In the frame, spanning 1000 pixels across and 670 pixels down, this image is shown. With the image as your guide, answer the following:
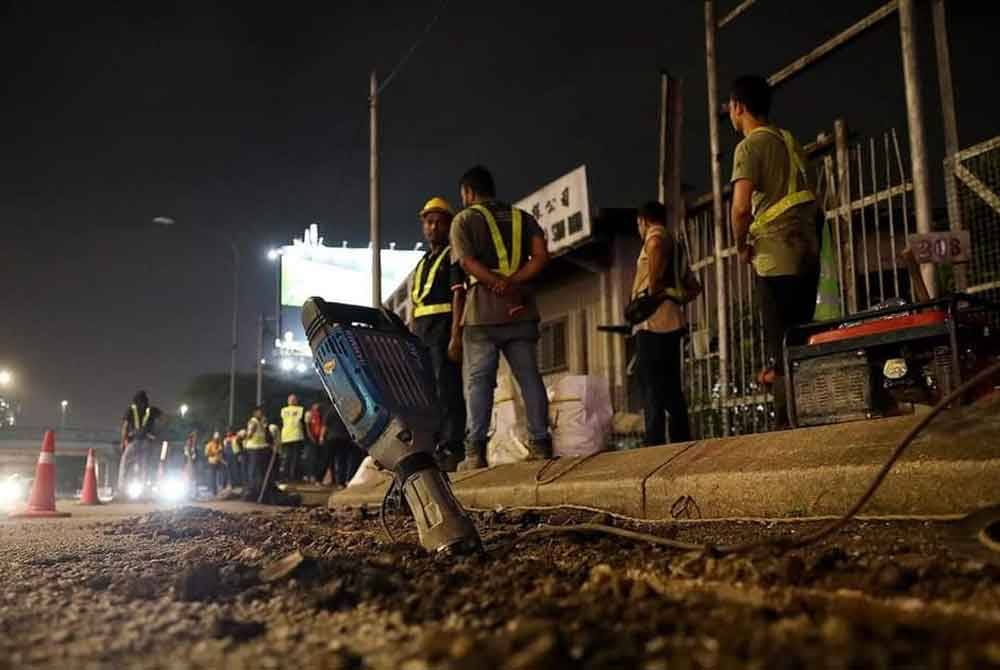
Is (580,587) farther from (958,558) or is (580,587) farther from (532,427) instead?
(532,427)

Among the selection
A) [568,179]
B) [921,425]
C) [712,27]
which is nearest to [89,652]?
[921,425]

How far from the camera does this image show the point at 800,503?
3213mm

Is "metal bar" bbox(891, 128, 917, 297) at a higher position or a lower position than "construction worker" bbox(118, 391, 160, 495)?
higher

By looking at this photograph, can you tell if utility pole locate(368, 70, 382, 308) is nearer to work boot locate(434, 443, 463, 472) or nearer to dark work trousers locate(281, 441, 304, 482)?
dark work trousers locate(281, 441, 304, 482)

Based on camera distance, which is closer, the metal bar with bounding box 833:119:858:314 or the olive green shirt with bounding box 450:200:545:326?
the olive green shirt with bounding box 450:200:545:326

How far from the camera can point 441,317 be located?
645 centimetres

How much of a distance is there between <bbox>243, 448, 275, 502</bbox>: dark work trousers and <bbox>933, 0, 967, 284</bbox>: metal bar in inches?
413

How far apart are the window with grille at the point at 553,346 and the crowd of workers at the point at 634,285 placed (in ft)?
27.1

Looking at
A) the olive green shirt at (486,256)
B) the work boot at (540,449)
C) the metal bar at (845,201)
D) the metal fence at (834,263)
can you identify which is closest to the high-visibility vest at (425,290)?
the olive green shirt at (486,256)

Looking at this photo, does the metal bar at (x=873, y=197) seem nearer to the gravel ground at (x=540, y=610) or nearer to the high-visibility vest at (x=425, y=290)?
the high-visibility vest at (x=425, y=290)

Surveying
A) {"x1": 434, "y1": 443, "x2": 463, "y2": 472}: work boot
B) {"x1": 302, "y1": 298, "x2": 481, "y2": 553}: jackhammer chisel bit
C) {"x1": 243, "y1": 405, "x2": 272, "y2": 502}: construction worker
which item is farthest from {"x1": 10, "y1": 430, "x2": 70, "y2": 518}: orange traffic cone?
{"x1": 302, "y1": 298, "x2": 481, "y2": 553}: jackhammer chisel bit

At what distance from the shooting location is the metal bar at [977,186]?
5.23 metres

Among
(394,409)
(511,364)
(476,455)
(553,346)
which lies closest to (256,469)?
(553,346)

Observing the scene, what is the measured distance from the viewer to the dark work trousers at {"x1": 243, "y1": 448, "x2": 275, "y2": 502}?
43.0 ft
